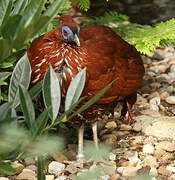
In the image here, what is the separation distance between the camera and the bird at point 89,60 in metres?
2.64

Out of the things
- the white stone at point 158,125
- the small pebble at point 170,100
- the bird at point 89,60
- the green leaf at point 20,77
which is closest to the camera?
the green leaf at point 20,77

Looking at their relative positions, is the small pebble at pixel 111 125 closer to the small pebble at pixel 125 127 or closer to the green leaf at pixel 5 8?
the small pebble at pixel 125 127

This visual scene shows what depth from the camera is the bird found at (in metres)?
2.64

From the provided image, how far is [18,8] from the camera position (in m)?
0.89

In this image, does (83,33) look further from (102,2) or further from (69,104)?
(102,2)

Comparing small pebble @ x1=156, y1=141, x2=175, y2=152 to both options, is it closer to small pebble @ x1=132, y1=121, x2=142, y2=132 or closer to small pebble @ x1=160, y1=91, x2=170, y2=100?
small pebble @ x1=132, y1=121, x2=142, y2=132

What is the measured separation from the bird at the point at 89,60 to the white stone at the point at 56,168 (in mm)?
118

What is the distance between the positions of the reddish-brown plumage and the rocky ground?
387mm

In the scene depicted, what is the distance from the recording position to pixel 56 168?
10.1 ft

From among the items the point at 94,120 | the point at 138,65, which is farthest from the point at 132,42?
the point at 94,120

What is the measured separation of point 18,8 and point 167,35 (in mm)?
2700

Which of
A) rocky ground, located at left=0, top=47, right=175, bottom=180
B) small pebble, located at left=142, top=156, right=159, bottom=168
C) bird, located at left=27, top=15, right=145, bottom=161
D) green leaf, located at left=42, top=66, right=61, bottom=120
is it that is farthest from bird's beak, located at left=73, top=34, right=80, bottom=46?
green leaf, located at left=42, top=66, right=61, bottom=120

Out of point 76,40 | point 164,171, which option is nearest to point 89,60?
point 76,40

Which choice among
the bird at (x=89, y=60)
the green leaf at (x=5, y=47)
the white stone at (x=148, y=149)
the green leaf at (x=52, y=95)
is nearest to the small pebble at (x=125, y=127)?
the white stone at (x=148, y=149)
